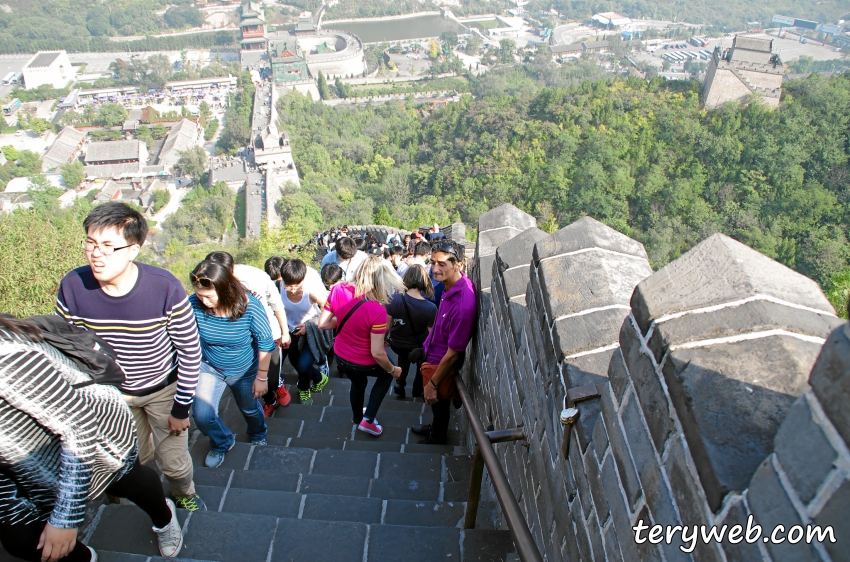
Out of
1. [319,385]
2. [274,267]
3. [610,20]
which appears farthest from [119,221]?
[610,20]

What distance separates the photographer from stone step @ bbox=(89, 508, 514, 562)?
2113 mm

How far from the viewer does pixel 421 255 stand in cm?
538

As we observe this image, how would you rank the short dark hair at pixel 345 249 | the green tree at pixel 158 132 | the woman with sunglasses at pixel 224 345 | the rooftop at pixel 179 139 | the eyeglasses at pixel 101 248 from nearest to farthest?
the eyeglasses at pixel 101 248
the woman with sunglasses at pixel 224 345
the short dark hair at pixel 345 249
the rooftop at pixel 179 139
the green tree at pixel 158 132

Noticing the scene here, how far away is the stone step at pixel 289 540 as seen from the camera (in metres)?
2.11

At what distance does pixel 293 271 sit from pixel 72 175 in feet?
157

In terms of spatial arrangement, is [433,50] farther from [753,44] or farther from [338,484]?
[338,484]

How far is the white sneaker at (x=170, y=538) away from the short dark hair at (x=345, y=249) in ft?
8.37

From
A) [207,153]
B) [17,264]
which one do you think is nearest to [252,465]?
[17,264]

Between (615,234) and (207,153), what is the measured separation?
54301 mm

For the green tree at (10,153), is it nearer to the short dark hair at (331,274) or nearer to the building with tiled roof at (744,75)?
the building with tiled roof at (744,75)

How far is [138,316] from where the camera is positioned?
81.0 inches

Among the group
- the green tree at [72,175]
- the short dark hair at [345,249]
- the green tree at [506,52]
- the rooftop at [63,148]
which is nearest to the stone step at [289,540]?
the short dark hair at [345,249]

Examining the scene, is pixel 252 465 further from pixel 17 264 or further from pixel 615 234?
pixel 17 264

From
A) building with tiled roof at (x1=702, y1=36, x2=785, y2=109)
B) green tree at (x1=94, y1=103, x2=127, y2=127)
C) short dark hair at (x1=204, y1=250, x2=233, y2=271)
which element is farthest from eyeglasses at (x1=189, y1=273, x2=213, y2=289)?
green tree at (x1=94, y1=103, x2=127, y2=127)
